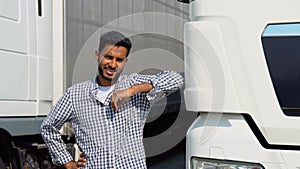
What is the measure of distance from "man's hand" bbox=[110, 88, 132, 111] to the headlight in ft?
1.38

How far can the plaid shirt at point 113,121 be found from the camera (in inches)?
92.5

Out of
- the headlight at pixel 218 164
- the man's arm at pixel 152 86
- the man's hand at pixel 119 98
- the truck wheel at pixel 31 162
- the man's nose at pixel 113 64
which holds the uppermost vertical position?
the man's nose at pixel 113 64

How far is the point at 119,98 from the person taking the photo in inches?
88.5

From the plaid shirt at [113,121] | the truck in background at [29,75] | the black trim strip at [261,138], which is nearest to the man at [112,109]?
the plaid shirt at [113,121]

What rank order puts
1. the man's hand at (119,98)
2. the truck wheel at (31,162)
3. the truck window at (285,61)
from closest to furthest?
the truck window at (285,61) → the man's hand at (119,98) → the truck wheel at (31,162)

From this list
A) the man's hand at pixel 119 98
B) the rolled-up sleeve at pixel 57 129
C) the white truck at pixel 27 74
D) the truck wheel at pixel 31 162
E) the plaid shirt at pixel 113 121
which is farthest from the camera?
the truck wheel at pixel 31 162

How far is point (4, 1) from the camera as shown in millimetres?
3182

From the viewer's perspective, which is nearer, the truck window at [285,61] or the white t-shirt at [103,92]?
the truck window at [285,61]

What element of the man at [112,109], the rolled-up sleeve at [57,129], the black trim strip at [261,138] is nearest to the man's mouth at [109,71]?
the man at [112,109]

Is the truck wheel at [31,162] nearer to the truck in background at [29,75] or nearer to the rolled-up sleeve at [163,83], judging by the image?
the truck in background at [29,75]

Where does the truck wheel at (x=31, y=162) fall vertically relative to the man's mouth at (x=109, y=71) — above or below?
below

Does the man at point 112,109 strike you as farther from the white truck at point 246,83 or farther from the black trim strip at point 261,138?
the black trim strip at point 261,138

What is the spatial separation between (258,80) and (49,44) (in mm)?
2020

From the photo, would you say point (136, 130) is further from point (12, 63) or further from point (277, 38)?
point (12, 63)
